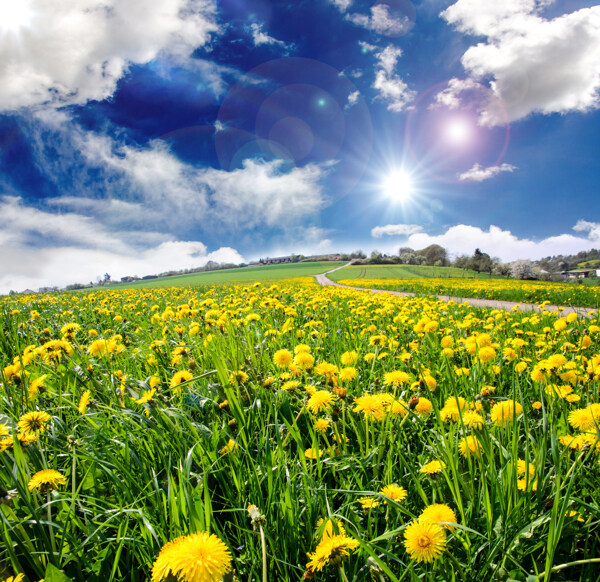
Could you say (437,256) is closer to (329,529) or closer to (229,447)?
(229,447)

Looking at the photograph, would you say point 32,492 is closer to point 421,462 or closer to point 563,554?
point 421,462

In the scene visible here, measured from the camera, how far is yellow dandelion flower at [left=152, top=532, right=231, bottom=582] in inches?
28.8

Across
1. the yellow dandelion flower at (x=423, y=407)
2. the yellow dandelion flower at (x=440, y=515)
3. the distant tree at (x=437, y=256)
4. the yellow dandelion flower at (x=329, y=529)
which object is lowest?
the yellow dandelion flower at (x=329, y=529)

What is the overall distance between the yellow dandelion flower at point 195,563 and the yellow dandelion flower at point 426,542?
56 cm

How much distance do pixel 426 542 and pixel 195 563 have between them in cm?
68

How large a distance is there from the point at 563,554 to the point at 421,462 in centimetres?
55

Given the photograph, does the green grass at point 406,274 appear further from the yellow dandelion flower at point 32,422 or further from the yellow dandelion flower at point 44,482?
the yellow dandelion flower at point 44,482

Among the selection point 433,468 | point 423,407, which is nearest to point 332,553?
point 433,468

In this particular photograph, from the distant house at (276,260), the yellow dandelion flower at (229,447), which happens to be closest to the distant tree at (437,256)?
the distant house at (276,260)

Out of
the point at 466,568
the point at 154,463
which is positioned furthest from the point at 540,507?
the point at 154,463

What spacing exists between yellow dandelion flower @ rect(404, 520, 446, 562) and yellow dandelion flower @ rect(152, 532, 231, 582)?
56 cm

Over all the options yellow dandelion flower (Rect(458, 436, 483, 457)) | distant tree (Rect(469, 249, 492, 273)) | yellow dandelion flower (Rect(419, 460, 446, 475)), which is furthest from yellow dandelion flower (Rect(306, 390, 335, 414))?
distant tree (Rect(469, 249, 492, 273))

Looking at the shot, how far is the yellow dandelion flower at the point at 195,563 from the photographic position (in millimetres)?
731

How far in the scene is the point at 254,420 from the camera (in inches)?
67.7
